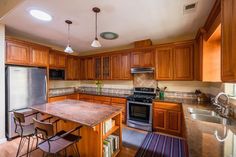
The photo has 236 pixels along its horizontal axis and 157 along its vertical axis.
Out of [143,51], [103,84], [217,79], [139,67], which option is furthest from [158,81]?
[103,84]

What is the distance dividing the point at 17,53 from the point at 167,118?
157 inches

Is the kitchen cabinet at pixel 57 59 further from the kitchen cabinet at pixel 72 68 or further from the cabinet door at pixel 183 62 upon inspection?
the cabinet door at pixel 183 62

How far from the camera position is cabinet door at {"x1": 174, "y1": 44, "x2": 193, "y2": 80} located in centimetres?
299

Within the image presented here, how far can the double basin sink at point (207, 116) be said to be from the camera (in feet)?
5.70

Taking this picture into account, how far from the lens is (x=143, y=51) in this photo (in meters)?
3.60

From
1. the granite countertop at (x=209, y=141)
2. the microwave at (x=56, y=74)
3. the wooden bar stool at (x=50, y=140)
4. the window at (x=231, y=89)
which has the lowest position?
the wooden bar stool at (x=50, y=140)

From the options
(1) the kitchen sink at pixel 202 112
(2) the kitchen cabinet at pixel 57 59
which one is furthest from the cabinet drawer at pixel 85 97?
(1) the kitchen sink at pixel 202 112

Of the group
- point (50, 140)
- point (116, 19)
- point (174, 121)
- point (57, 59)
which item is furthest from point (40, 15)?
point (174, 121)

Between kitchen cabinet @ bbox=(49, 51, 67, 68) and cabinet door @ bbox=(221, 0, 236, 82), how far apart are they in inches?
164

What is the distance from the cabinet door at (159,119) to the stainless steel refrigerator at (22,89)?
3.06m

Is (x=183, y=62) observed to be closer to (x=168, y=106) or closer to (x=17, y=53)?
(x=168, y=106)

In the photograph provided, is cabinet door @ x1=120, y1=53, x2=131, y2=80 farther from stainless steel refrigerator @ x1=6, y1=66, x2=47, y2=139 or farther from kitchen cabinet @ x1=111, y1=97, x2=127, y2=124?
stainless steel refrigerator @ x1=6, y1=66, x2=47, y2=139

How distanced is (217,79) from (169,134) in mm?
1678

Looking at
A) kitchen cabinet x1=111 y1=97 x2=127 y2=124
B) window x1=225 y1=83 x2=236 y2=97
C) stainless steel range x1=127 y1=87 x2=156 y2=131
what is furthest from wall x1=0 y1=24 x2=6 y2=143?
window x1=225 y1=83 x2=236 y2=97
